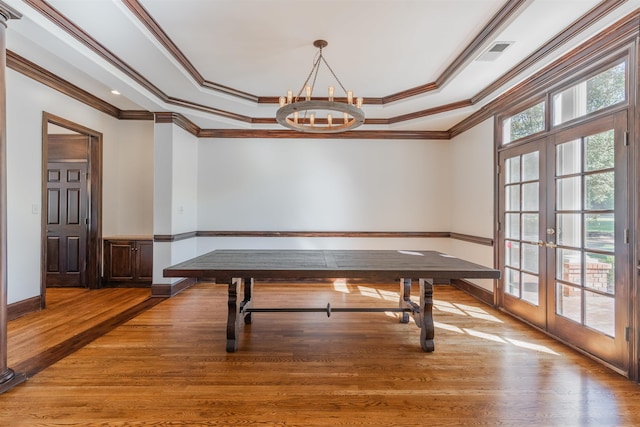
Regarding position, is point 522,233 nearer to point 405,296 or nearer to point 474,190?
point 474,190

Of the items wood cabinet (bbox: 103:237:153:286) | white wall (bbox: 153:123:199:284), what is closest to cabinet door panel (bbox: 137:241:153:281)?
wood cabinet (bbox: 103:237:153:286)

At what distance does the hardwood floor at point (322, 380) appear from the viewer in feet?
6.07

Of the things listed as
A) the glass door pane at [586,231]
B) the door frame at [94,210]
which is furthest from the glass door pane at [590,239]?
the door frame at [94,210]

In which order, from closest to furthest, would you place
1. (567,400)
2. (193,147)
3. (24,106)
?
(567,400), (24,106), (193,147)

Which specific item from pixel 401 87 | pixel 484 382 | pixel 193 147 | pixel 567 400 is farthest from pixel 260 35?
pixel 567 400

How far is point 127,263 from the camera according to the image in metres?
4.80

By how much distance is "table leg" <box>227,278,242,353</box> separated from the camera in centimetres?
267

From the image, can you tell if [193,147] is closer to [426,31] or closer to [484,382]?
[426,31]

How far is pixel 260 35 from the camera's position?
286 cm

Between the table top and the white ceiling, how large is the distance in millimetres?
2017

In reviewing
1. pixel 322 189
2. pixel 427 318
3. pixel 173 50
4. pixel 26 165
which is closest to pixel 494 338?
pixel 427 318

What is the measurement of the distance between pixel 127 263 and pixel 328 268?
3.88 meters

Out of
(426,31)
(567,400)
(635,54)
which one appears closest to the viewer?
(567,400)

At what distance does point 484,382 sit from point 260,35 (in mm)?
3439
